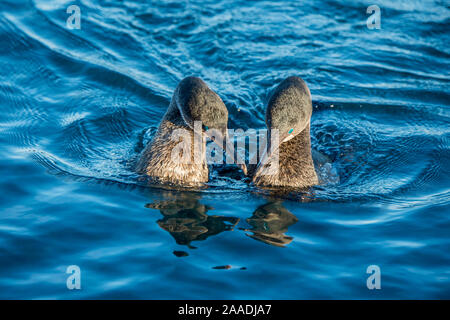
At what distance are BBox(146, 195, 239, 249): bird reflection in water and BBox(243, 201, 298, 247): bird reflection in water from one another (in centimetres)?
25

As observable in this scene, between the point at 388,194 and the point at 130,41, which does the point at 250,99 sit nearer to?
the point at 130,41

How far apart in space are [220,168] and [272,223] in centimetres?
176

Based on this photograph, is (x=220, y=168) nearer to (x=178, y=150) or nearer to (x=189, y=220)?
(x=178, y=150)

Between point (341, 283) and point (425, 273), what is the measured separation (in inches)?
34.9

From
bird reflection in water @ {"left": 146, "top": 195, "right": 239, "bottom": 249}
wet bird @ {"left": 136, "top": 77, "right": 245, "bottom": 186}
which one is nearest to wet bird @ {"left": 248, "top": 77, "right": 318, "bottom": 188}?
wet bird @ {"left": 136, "top": 77, "right": 245, "bottom": 186}

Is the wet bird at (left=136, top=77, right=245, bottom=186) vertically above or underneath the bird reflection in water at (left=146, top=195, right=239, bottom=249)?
above

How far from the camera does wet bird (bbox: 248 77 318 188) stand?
6996 millimetres

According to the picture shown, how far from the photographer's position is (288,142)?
7.54 metres

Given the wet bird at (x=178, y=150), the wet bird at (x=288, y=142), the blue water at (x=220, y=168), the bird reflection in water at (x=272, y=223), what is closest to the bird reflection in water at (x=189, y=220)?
the blue water at (x=220, y=168)

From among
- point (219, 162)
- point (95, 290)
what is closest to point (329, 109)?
point (219, 162)

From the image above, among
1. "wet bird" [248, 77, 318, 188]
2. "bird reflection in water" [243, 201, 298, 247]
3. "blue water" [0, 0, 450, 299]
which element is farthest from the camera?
"wet bird" [248, 77, 318, 188]

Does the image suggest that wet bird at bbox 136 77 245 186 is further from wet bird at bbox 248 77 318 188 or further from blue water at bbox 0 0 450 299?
wet bird at bbox 248 77 318 188

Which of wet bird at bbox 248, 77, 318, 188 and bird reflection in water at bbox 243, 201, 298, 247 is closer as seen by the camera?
bird reflection in water at bbox 243, 201, 298, 247

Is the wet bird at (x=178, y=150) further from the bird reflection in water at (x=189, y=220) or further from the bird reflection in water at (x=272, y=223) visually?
the bird reflection in water at (x=272, y=223)
